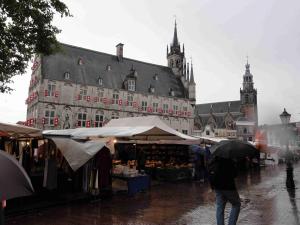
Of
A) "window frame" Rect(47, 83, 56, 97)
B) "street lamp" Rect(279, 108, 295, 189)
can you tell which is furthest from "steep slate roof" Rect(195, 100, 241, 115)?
"street lamp" Rect(279, 108, 295, 189)

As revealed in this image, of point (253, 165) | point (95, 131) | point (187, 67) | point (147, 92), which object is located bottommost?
point (253, 165)

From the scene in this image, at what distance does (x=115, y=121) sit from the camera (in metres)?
20.3

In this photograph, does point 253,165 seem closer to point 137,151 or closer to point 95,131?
point 137,151

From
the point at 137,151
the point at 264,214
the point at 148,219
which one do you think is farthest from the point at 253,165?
the point at 148,219

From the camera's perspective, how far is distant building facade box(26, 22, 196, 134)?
3438cm

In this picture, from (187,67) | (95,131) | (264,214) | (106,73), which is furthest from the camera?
(187,67)

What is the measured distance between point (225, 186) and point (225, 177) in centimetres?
19

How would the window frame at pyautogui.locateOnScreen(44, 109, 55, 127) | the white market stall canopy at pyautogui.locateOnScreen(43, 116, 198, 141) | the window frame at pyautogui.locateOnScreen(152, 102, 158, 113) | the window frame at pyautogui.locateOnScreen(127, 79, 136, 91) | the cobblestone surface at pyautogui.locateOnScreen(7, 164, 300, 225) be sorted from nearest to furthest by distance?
the cobblestone surface at pyautogui.locateOnScreen(7, 164, 300, 225) → the white market stall canopy at pyautogui.locateOnScreen(43, 116, 198, 141) → the window frame at pyautogui.locateOnScreen(44, 109, 55, 127) → the window frame at pyautogui.locateOnScreen(127, 79, 136, 91) → the window frame at pyautogui.locateOnScreen(152, 102, 158, 113)

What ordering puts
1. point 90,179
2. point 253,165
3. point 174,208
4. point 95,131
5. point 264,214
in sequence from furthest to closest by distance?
point 253,165 < point 95,131 < point 90,179 < point 174,208 < point 264,214

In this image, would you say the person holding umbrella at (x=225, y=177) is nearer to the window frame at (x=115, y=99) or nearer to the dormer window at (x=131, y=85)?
the window frame at (x=115, y=99)

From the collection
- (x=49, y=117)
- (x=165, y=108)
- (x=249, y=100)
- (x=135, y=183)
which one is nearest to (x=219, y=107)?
(x=249, y=100)

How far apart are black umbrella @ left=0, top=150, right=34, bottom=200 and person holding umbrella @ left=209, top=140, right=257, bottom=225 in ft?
13.5

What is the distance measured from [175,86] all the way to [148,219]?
41.4 metres

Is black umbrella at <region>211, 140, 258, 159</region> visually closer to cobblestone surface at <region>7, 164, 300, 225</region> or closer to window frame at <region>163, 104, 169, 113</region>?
cobblestone surface at <region>7, 164, 300, 225</region>
